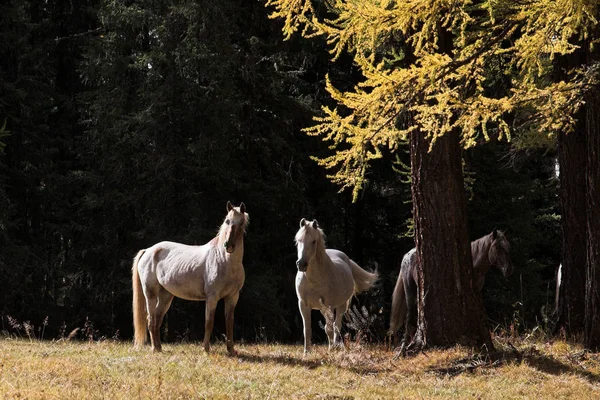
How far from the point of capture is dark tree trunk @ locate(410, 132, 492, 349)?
31.3 ft

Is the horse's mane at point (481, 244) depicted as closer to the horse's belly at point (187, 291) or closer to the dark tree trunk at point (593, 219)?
the dark tree trunk at point (593, 219)

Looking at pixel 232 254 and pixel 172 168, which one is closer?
pixel 232 254

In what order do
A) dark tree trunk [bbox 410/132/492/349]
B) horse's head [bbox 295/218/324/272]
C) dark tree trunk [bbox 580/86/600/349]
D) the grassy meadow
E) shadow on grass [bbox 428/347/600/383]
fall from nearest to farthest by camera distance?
the grassy meadow, shadow on grass [bbox 428/347/600/383], dark tree trunk [bbox 410/132/492/349], dark tree trunk [bbox 580/86/600/349], horse's head [bbox 295/218/324/272]

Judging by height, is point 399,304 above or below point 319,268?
below

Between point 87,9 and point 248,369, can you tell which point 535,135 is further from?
point 87,9

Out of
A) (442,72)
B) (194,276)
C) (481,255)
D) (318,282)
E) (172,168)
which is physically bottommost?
(318,282)

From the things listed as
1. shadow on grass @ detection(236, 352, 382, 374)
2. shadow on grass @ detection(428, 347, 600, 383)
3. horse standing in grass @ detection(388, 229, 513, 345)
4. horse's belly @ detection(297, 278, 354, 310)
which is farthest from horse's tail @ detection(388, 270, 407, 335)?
shadow on grass @ detection(428, 347, 600, 383)

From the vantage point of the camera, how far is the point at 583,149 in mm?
11367

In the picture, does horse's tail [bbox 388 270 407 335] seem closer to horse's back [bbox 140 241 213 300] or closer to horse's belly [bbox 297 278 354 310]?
horse's belly [bbox 297 278 354 310]

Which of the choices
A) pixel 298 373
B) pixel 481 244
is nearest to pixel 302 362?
pixel 298 373

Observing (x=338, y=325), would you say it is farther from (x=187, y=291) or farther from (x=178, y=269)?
(x=178, y=269)

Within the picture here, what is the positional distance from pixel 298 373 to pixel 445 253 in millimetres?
2521

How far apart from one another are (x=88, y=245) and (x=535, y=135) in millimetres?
11978

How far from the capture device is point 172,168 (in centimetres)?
1827
